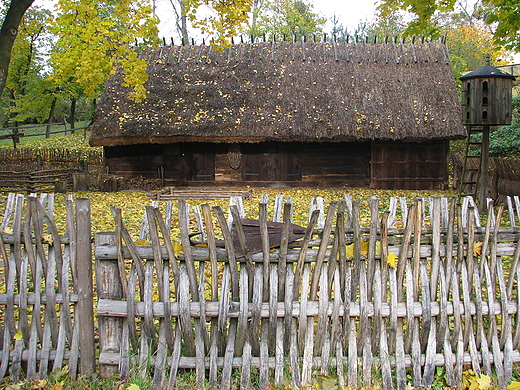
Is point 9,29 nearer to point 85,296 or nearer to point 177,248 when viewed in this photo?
point 85,296

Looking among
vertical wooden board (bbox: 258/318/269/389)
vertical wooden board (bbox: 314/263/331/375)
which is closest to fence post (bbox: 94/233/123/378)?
vertical wooden board (bbox: 258/318/269/389)

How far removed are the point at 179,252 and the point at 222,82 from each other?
1464 cm

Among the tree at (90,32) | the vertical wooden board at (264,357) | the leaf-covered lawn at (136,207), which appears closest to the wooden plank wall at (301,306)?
the vertical wooden board at (264,357)

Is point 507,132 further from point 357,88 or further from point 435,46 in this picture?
point 357,88

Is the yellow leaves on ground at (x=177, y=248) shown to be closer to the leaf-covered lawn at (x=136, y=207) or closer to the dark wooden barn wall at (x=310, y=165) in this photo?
the leaf-covered lawn at (x=136, y=207)

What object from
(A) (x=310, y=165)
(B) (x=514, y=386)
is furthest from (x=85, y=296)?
(A) (x=310, y=165)

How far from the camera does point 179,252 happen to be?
289cm

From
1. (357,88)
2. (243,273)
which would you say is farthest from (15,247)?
(357,88)

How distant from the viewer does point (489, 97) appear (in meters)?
9.62

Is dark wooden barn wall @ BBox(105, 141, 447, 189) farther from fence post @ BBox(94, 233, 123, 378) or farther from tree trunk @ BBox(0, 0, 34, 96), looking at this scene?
fence post @ BBox(94, 233, 123, 378)

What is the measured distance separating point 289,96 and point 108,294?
14.0m

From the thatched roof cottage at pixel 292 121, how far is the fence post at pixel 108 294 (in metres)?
12.5

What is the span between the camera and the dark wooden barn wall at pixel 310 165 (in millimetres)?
16000

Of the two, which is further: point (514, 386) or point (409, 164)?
point (409, 164)
